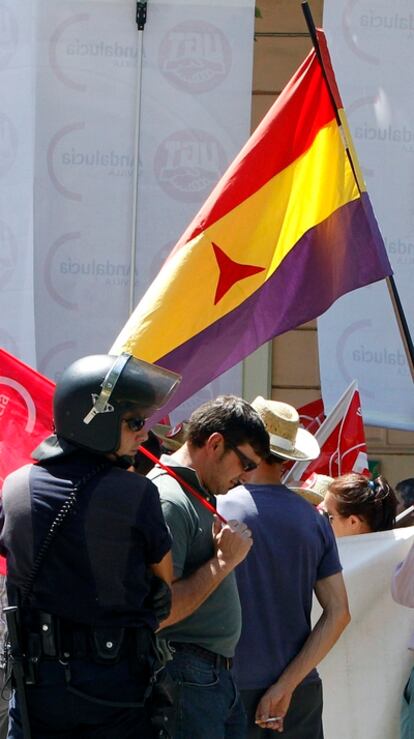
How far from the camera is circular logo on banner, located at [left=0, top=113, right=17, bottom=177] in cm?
815

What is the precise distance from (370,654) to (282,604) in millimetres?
921

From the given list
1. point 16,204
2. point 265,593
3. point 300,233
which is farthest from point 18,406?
point 16,204

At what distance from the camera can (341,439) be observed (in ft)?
19.3

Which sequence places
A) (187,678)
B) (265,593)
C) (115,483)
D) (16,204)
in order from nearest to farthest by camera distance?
(115,483), (187,678), (265,593), (16,204)

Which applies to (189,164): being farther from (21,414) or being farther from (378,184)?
(21,414)

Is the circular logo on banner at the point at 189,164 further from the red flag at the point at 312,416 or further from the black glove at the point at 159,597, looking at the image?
the black glove at the point at 159,597

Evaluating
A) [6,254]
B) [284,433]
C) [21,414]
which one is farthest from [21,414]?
[6,254]

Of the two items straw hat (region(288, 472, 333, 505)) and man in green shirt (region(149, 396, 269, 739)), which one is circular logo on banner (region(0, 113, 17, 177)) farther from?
man in green shirt (region(149, 396, 269, 739))

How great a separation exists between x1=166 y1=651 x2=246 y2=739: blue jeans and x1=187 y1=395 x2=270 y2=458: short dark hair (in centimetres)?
57

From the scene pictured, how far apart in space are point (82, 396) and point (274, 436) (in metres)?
1.18

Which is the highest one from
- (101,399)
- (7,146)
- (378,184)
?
(7,146)

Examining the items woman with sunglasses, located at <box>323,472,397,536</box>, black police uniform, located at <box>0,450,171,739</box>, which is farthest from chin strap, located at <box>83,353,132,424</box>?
woman with sunglasses, located at <box>323,472,397,536</box>

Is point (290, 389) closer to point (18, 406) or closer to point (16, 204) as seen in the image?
point (16, 204)

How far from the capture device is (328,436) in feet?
19.3
